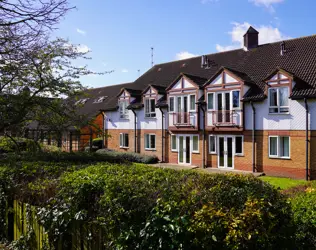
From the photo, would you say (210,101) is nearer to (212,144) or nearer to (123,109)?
(212,144)

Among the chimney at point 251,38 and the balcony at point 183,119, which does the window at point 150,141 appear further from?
the chimney at point 251,38

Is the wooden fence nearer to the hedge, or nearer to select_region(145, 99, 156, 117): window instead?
the hedge

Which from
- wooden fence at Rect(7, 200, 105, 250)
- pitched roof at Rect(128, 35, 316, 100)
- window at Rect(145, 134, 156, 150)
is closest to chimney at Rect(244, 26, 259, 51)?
pitched roof at Rect(128, 35, 316, 100)

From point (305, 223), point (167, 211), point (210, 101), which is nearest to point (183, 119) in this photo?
point (210, 101)

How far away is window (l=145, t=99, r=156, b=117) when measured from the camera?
2908cm

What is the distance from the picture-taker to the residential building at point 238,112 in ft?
66.1

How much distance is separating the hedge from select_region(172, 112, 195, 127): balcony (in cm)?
1942

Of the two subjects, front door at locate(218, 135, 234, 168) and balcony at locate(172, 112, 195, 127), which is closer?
front door at locate(218, 135, 234, 168)

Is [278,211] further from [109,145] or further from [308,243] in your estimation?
[109,145]

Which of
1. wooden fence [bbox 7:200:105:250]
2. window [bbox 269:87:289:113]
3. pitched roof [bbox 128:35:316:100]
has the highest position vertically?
pitched roof [bbox 128:35:316:100]

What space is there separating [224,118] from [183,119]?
3.91m

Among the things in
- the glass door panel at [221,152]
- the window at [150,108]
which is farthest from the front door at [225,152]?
the window at [150,108]

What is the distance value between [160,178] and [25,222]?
278cm

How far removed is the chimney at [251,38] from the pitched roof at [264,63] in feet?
1.69
